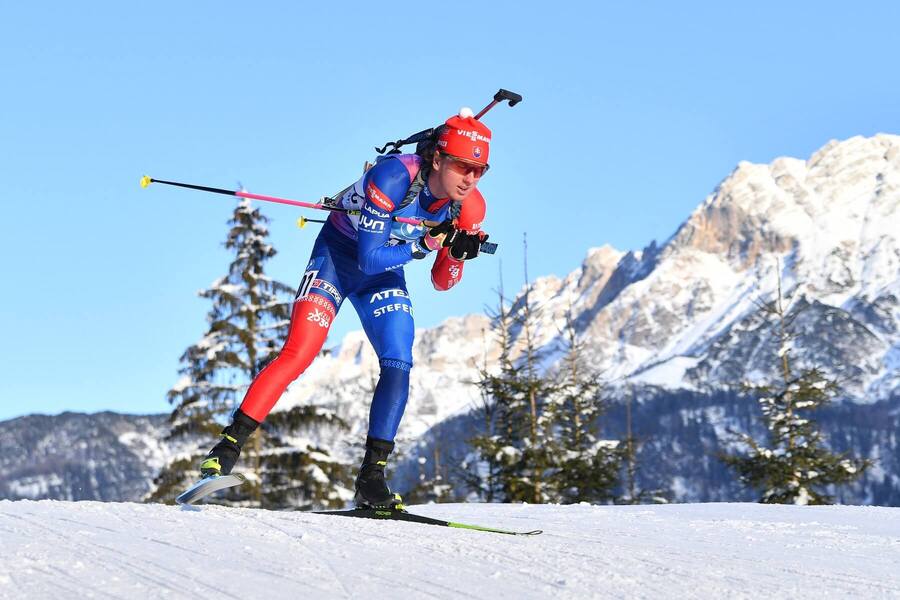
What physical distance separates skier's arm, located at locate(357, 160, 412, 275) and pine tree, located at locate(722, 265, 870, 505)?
66.7 feet

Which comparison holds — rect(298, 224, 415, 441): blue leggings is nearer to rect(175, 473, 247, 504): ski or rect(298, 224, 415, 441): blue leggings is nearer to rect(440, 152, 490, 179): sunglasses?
rect(440, 152, 490, 179): sunglasses

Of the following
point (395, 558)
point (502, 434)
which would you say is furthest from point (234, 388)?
point (395, 558)

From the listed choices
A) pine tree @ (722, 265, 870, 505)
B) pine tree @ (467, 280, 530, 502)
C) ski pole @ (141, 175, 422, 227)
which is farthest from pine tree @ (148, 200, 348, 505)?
ski pole @ (141, 175, 422, 227)

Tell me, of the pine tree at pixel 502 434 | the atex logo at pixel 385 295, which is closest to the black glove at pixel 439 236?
the atex logo at pixel 385 295

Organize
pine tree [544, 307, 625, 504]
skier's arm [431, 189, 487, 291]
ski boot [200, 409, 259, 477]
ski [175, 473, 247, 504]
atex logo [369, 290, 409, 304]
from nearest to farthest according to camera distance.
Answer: ski [175, 473, 247, 504]
ski boot [200, 409, 259, 477]
skier's arm [431, 189, 487, 291]
atex logo [369, 290, 409, 304]
pine tree [544, 307, 625, 504]

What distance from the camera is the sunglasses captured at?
6695 mm

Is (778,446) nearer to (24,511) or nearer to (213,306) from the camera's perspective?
(213,306)

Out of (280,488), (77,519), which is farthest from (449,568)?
(280,488)

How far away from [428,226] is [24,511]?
9.53ft

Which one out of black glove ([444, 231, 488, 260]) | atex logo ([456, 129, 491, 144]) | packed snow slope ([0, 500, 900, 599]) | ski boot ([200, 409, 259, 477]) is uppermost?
atex logo ([456, 129, 491, 144])

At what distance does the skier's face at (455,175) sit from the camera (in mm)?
6719

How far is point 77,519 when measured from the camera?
5398 millimetres

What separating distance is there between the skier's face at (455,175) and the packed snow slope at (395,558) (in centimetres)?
212

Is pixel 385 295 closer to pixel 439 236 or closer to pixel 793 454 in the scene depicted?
pixel 439 236
